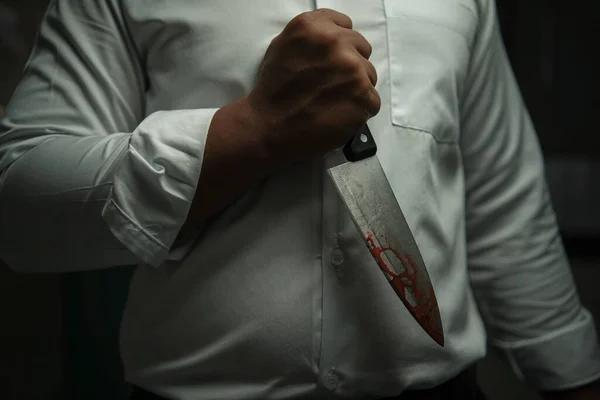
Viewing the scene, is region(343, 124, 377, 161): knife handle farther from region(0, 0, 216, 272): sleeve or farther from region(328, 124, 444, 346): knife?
region(0, 0, 216, 272): sleeve

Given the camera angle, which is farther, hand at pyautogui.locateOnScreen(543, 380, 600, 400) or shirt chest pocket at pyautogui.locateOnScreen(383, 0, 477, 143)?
hand at pyautogui.locateOnScreen(543, 380, 600, 400)

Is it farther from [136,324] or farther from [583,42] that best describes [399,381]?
[583,42]

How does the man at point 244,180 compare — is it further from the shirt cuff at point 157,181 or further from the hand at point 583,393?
the hand at point 583,393

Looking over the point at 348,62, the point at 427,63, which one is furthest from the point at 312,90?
the point at 427,63

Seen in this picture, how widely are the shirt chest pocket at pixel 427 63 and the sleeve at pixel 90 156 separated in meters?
0.17

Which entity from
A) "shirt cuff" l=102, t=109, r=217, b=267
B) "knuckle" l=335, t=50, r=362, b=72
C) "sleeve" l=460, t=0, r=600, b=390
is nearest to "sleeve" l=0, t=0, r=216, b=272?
"shirt cuff" l=102, t=109, r=217, b=267

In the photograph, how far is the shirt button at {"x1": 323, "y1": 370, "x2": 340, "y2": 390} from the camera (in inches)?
20.5

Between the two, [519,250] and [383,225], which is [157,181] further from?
[519,250]

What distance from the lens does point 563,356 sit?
673mm

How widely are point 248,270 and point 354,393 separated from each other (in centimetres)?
14

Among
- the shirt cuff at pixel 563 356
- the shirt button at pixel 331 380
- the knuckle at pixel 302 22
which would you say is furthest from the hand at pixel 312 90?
the shirt cuff at pixel 563 356

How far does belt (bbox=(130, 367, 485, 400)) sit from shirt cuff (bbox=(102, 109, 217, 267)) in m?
0.16

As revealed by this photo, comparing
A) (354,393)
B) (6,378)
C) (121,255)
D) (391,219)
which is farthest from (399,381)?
(6,378)

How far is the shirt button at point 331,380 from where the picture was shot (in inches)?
20.5
